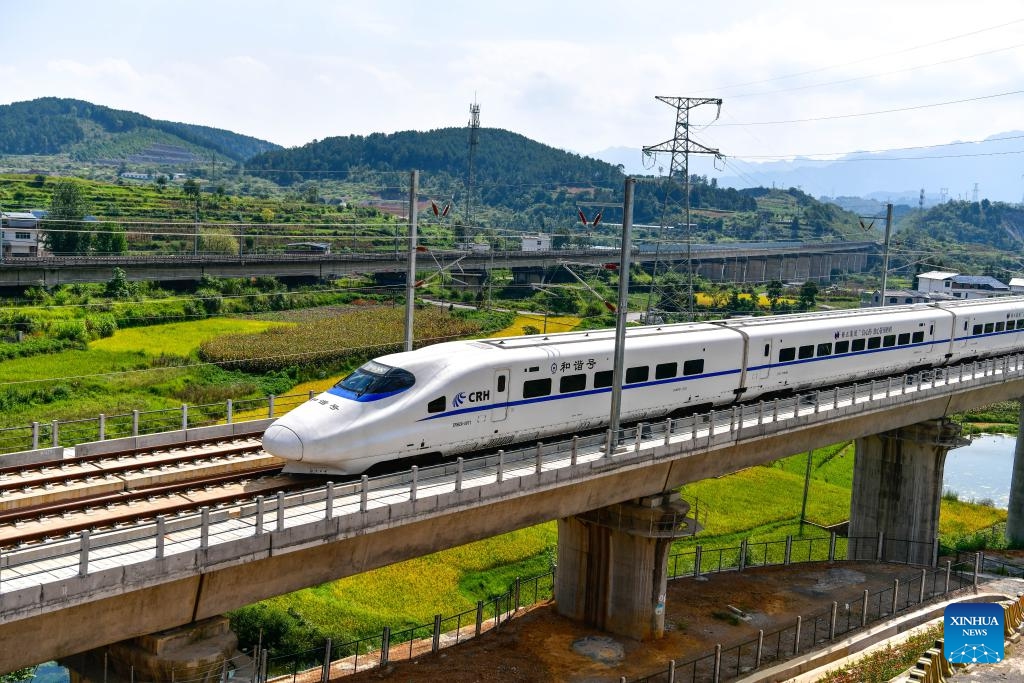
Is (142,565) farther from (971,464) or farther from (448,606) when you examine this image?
(971,464)

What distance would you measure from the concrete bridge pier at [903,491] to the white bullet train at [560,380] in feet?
12.9

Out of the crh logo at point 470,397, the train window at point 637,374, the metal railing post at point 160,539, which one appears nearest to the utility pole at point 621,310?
the train window at point 637,374

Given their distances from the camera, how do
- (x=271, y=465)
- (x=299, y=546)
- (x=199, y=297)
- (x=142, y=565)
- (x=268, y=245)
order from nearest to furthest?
(x=142, y=565) < (x=299, y=546) < (x=271, y=465) < (x=199, y=297) < (x=268, y=245)

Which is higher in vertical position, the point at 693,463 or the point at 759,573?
the point at 693,463

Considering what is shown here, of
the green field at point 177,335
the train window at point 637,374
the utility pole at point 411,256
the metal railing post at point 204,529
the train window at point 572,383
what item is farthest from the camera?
the green field at point 177,335

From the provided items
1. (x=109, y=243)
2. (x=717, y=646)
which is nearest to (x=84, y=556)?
(x=717, y=646)

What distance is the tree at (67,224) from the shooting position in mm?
90312

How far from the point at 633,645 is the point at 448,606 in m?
9.48

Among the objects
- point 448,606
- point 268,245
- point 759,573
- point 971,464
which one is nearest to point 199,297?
point 268,245

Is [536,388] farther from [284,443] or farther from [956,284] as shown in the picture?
[956,284]

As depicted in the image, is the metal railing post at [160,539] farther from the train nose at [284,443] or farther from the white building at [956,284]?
the white building at [956,284]

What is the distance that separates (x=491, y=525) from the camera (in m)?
28.2

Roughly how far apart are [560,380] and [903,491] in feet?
90.8

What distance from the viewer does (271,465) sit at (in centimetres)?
2825
